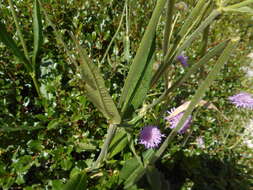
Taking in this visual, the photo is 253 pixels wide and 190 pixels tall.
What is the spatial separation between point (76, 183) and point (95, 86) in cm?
28

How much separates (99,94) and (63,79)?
58cm

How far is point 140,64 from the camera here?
487mm

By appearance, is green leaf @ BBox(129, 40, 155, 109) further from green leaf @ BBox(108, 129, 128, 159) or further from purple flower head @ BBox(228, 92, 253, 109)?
purple flower head @ BBox(228, 92, 253, 109)

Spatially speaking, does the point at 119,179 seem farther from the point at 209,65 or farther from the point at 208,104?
the point at 209,65

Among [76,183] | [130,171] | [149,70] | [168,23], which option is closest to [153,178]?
[130,171]

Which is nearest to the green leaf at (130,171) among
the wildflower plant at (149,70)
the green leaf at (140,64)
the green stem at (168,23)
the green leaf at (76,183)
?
the wildflower plant at (149,70)

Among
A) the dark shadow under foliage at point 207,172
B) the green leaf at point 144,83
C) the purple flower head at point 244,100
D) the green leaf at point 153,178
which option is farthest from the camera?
the dark shadow under foliage at point 207,172

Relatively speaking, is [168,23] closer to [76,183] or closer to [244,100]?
[76,183]

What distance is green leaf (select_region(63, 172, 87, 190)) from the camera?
569mm

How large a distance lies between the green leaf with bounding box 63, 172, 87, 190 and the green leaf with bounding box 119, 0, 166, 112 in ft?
0.68

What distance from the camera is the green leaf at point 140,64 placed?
0.42 m

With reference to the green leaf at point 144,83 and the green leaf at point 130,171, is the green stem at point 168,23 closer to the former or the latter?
the green leaf at point 144,83

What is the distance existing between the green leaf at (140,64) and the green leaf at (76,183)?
0.68 ft

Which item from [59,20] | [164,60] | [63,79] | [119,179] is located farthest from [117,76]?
[164,60]
